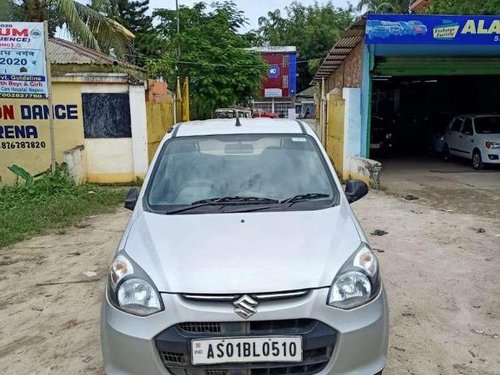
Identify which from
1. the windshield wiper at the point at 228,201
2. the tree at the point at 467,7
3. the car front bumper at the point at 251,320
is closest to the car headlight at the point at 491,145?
the tree at the point at 467,7

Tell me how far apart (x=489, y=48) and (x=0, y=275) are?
1297cm

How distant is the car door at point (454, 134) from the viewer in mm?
16562

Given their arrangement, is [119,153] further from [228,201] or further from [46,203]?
[228,201]

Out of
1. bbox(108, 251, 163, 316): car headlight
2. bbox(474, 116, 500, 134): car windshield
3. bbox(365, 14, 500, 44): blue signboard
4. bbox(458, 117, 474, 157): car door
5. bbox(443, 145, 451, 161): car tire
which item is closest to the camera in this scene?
bbox(108, 251, 163, 316): car headlight

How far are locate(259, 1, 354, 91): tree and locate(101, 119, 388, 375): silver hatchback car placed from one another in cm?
4814

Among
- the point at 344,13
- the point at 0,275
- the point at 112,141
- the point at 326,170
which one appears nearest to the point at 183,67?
the point at 112,141

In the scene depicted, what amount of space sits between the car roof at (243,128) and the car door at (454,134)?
43.7 feet

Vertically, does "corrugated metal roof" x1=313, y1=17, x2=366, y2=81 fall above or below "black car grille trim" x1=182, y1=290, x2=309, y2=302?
above

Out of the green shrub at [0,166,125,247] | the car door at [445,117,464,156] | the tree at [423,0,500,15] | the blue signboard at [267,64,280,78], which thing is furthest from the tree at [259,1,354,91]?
the green shrub at [0,166,125,247]

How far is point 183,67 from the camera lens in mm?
21016

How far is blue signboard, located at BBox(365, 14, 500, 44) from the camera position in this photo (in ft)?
39.5

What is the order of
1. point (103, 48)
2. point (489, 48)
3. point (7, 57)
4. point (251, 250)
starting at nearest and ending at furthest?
1. point (251, 250)
2. point (7, 57)
3. point (489, 48)
4. point (103, 48)

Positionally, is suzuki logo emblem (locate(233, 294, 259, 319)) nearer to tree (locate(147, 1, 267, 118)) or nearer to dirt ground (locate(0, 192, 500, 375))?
dirt ground (locate(0, 192, 500, 375))

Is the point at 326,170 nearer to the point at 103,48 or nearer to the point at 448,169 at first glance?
the point at 448,169
